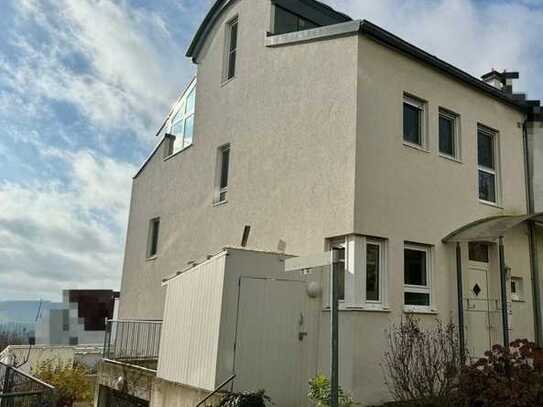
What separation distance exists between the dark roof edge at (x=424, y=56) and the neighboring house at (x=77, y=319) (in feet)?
54.2

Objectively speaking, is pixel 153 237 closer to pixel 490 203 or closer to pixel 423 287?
pixel 423 287

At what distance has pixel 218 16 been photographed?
15.5 meters

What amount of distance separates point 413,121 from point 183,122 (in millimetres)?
8287

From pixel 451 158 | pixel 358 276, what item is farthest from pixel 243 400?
pixel 451 158

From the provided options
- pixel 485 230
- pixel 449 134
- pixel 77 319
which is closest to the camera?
pixel 485 230

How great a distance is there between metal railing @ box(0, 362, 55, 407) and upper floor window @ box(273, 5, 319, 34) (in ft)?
30.9

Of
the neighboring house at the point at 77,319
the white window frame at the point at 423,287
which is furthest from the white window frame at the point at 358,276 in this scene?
the neighboring house at the point at 77,319

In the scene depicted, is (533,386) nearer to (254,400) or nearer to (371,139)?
(254,400)

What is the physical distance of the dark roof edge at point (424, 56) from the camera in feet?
33.7

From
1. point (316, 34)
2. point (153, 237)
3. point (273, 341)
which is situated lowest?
point (273, 341)

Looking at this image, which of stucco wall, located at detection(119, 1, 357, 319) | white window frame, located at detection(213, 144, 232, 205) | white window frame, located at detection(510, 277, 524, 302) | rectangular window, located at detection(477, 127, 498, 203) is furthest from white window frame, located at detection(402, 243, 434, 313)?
white window frame, located at detection(213, 144, 232, 205)

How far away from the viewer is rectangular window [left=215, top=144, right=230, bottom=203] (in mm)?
14180

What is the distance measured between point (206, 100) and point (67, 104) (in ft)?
14.9

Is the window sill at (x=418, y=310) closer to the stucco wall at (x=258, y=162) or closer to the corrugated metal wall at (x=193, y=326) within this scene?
the stucco wall at (x=258, y=162)
